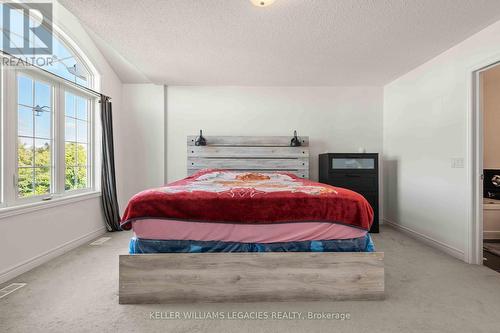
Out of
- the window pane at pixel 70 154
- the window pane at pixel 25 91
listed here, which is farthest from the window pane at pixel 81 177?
the window pane at pixel 25 91

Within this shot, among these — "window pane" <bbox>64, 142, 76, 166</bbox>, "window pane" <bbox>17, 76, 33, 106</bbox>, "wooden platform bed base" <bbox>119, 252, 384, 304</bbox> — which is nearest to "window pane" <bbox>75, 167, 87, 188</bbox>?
"window pane" <bbox>64, 142, 76, 166</bbox>

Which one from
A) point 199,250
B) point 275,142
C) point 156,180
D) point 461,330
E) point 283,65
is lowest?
point 461,330

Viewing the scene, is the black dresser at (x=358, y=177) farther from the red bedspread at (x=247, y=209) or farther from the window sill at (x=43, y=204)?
the window sill at (x=43, y=204)

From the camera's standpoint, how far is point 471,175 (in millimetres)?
2623

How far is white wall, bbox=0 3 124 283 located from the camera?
230 centimetres

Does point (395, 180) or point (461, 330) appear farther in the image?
point (395, 180)

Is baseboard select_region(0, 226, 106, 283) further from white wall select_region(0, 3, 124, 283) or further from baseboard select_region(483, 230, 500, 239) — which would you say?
baseboard select_region(483, 230, 500, 239)

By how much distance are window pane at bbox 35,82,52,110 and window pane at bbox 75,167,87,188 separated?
92 cm

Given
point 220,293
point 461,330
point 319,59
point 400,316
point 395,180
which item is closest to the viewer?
point 461,330

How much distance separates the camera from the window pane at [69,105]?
3.22 meters

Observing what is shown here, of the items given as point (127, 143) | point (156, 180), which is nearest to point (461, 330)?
point (156, 180)

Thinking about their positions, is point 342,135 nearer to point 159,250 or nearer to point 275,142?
point 275,142

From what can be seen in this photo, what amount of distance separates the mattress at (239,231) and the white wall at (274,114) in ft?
8.26

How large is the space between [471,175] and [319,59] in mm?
2004
